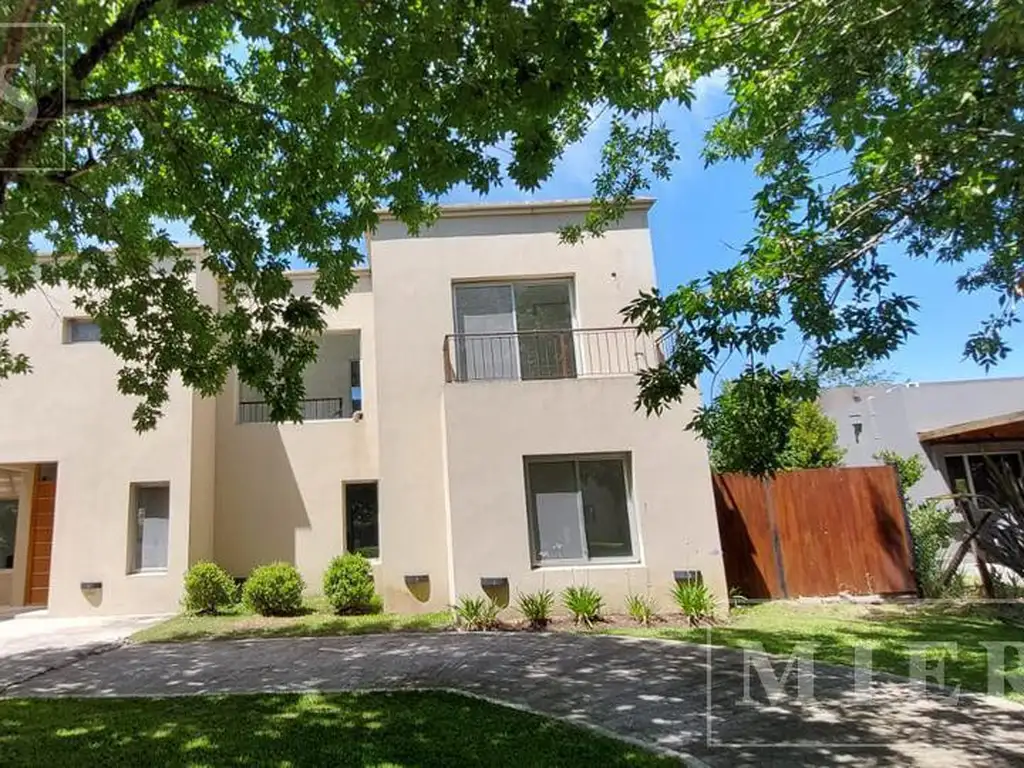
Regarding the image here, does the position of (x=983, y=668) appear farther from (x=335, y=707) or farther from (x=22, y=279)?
(x=22, y=279)

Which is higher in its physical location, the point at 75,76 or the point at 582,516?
the point at 75,76

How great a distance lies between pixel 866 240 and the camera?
4.92m

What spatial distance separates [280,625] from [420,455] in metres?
3.41

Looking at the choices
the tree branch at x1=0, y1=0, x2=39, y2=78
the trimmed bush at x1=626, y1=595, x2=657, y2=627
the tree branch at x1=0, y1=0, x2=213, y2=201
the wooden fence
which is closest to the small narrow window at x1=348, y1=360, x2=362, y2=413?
the trimmed bush at x1=626, y1=595, x2=657, y2=627

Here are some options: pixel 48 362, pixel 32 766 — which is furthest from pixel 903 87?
pixel 48 362

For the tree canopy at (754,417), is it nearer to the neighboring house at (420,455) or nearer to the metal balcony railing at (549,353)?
the neighboring house at (420,455)

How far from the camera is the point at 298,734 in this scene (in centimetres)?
507

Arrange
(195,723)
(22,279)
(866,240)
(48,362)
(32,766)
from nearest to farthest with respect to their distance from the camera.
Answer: (32,766) → (866,240) → (195,723) → (22,279) → (48,362)

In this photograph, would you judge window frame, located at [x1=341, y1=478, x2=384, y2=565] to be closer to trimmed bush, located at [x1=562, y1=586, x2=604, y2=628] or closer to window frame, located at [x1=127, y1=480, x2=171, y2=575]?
window frame, located at [x1=127, y1=480, x2=171, y2=575]

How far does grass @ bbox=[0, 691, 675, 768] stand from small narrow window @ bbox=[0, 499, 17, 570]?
8516 millimetres

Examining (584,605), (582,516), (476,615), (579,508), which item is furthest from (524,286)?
(476,615)

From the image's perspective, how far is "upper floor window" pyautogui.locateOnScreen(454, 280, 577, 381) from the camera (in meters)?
11.3

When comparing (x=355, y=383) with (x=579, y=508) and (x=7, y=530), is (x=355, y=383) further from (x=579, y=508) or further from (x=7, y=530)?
(x=7, y=530)

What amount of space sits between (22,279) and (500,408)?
6490 mm
